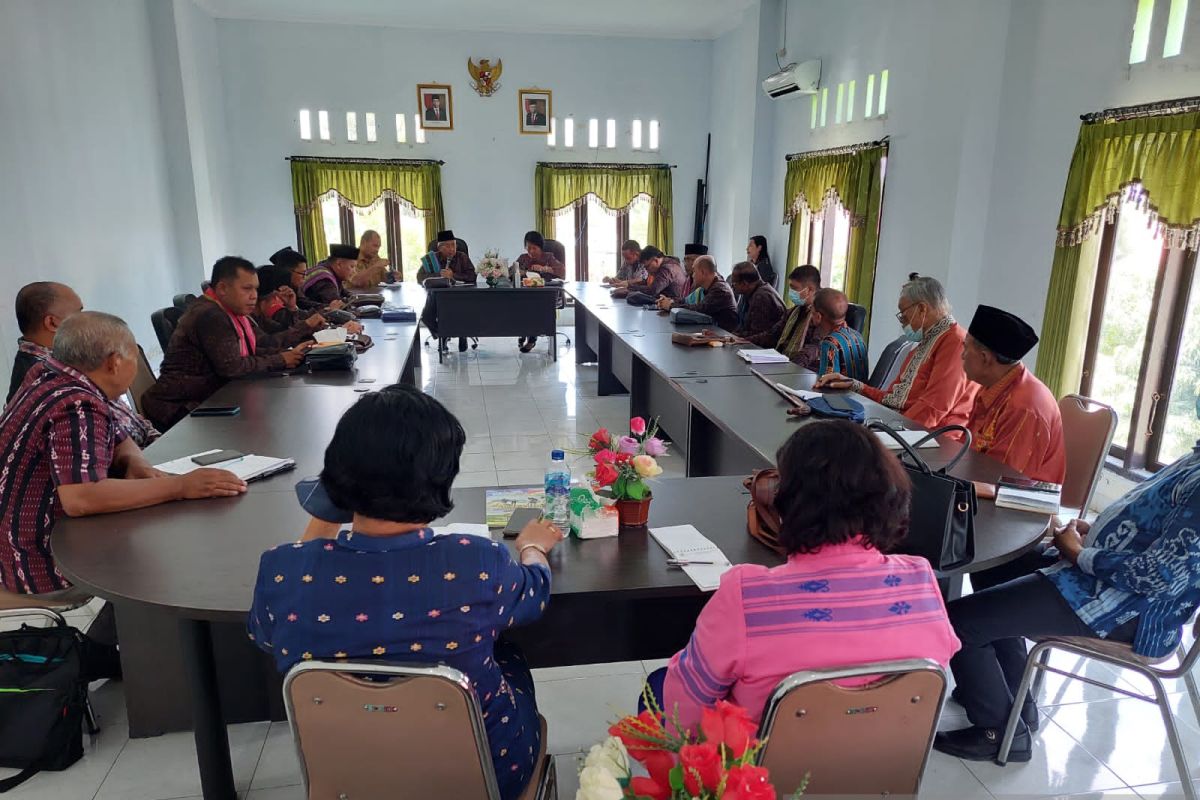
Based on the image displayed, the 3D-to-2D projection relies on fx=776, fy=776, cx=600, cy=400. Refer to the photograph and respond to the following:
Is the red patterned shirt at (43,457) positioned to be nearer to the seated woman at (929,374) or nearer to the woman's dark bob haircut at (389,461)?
the woman's dark bob haircut at (389,461)

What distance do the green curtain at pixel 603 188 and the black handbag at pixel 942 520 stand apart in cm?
839

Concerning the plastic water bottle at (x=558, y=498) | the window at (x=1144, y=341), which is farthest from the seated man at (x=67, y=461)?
the window at (x=1144, y=341)

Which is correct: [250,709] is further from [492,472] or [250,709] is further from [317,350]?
[492,472]

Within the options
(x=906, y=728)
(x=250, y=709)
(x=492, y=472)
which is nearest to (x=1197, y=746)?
(x=906, y=728)

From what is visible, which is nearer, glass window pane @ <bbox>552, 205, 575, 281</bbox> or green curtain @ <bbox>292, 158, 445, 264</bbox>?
green curtain @ <bbox>292, 158, 445, 264</bbox>

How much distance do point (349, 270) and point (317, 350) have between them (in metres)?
3.04

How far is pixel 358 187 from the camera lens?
925 centimetres

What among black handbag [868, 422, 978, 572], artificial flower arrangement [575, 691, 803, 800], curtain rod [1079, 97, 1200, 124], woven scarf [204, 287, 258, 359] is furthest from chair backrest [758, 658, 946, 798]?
→ curtain rod [1079, 97, 1200, 124]

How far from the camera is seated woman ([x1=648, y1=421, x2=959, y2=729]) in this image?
1247 mm

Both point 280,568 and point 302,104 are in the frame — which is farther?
point 302,104

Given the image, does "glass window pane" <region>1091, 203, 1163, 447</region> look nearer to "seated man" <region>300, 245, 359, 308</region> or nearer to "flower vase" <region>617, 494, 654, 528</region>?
"flower vase" <region>617, 494, 654, 528</region>

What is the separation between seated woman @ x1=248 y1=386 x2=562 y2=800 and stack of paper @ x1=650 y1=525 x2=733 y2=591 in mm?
525

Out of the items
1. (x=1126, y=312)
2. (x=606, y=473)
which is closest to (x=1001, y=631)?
(x=606, y=473)

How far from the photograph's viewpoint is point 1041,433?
8.21ft
